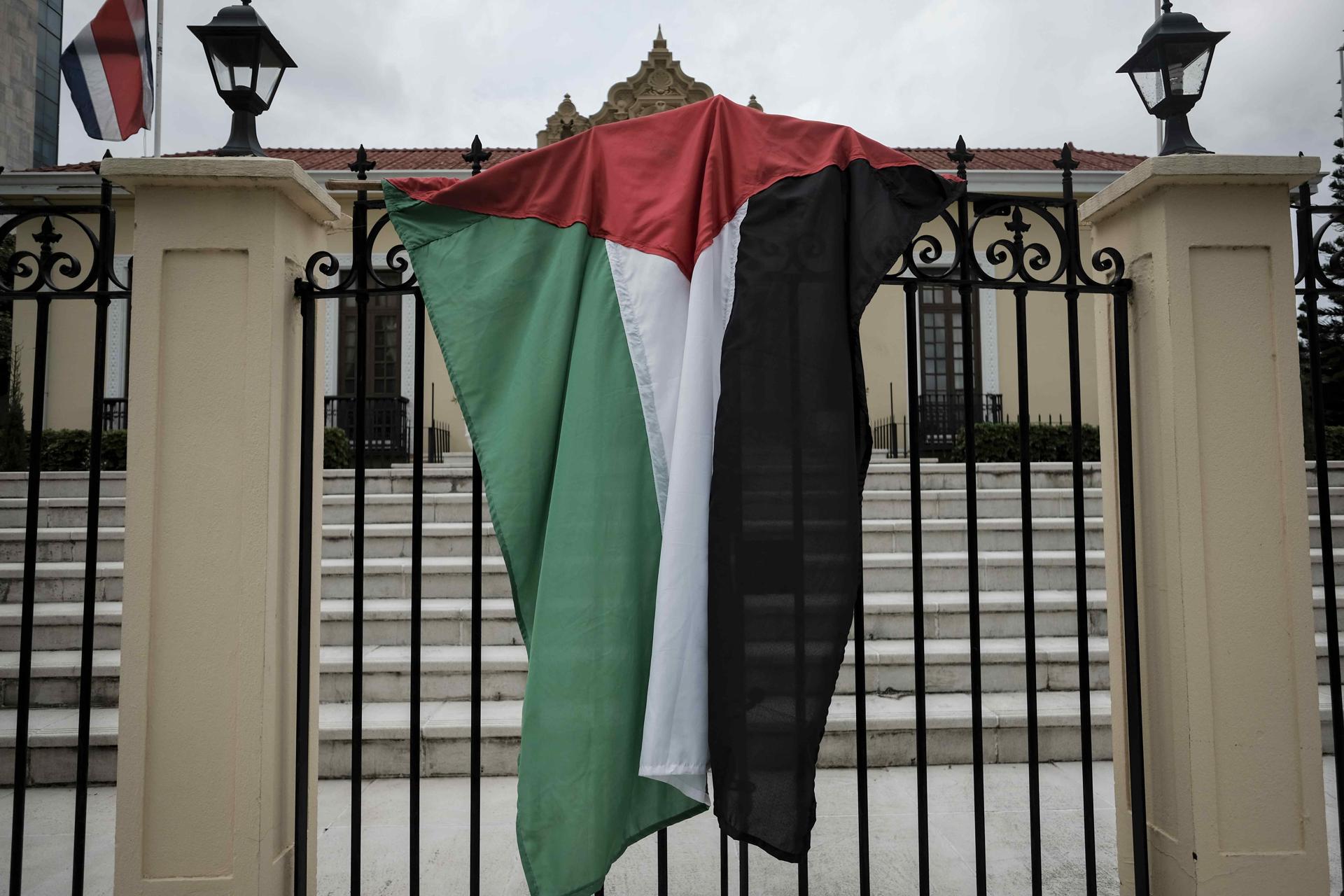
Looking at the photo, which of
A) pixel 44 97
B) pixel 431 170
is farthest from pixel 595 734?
pixel 44 97

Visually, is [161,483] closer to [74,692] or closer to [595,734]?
[595,734]

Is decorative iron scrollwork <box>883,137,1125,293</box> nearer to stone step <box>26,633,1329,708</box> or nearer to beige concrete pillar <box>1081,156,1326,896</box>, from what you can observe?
beige concrete pillar <box>1081,156,1326,896</box>

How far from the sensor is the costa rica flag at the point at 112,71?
3.90 metres

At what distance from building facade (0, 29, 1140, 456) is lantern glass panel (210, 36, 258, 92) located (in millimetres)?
9279

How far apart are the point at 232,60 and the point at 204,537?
4.51 ft

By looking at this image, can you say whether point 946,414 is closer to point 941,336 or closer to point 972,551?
point 941,336

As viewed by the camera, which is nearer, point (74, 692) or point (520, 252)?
point (520, 252)

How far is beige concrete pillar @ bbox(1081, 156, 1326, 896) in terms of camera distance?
2053 millimetres

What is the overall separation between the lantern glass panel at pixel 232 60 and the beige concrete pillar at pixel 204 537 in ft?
1.14

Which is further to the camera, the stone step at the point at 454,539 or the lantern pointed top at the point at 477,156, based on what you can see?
the stone step at the point at 454,539

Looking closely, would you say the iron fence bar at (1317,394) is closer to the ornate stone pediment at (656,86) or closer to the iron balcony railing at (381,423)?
the iron balcony railing at (381,423)

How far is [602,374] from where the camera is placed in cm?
191

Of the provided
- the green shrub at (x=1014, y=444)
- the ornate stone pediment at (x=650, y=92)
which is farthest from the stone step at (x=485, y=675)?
the ornate stone pediment at (x=650, y=92)

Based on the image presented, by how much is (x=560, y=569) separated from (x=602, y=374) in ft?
1.66
